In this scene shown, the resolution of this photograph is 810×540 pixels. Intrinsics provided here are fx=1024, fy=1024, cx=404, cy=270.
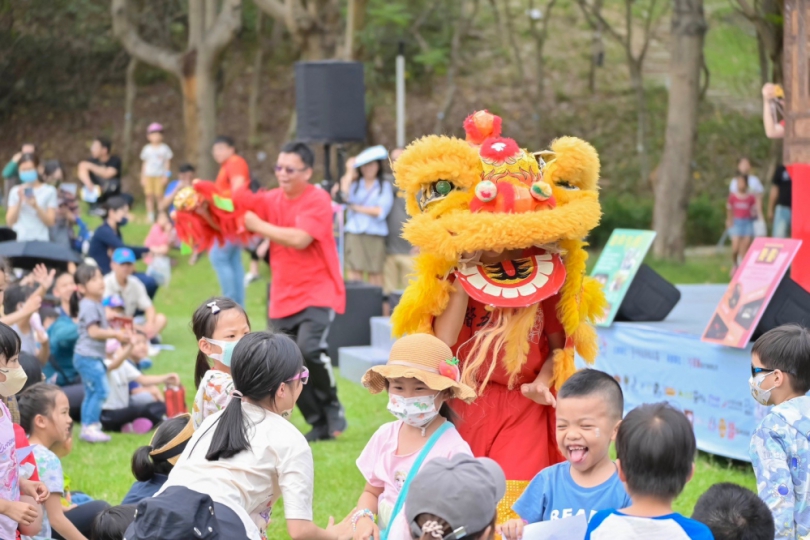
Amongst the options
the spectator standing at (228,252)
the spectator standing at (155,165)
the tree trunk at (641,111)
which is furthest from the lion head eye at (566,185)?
the tree trunk at (641,111)

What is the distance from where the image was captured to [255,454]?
9.99 ft

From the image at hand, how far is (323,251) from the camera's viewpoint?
645cm

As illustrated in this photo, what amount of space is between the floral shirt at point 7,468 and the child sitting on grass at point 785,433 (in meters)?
2.48

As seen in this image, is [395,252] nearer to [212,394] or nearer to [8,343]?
[212,394]

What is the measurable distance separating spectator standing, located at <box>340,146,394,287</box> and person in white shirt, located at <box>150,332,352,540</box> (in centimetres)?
835

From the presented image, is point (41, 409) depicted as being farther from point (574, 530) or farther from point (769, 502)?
point (769, 502)

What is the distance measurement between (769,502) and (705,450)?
3.04 meters

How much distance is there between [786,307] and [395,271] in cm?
645

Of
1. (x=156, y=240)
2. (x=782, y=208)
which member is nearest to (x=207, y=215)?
(x=156, y=240)

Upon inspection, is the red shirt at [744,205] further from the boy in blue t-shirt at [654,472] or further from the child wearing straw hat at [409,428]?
the boy in blue t-shirt at [654,472]

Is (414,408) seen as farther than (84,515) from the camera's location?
No

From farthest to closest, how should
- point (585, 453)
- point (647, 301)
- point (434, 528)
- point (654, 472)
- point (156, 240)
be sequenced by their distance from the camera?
point (156, 240)
point (647, 301)
point (585, 453)
point (654, 472)
point (434, 528)

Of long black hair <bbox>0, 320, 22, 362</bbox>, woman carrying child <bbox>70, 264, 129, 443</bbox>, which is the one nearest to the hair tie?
long black hair <bbox>0, 320, 22, 362</bbox>

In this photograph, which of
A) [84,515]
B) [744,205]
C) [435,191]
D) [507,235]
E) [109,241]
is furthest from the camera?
[744,205]
